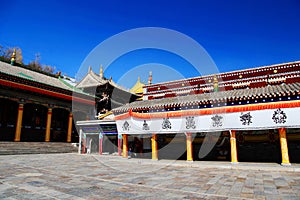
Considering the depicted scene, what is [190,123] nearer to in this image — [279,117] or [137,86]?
[279,117]

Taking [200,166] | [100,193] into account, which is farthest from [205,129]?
[100,193]

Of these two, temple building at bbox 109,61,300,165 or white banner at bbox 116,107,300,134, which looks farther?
temple building at bbox 109,61,300,165

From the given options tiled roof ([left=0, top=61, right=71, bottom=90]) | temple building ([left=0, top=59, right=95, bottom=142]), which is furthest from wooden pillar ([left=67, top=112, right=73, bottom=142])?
tiled roof ([left=0, top=61, right=71, bottom=90])

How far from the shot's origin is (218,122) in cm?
1284

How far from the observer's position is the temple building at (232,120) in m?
11.5

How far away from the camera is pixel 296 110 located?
10906 millimetres

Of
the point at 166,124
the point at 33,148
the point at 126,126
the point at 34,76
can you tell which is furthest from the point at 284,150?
the point at 34,76

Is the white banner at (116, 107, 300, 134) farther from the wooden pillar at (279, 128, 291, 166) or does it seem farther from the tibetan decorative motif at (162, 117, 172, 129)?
the wooden pillar at (279, 128, 291, 166)

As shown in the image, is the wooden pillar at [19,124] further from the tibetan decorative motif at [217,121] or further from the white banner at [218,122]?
the tibetan decorative motif at [217,121]

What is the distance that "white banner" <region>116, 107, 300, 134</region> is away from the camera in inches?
440

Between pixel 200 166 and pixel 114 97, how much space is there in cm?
2323

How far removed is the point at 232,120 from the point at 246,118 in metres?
0.78

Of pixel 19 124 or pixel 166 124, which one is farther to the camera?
pixel 19 124

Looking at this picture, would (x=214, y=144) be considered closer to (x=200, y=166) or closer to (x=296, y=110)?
(x=200, y=166)
